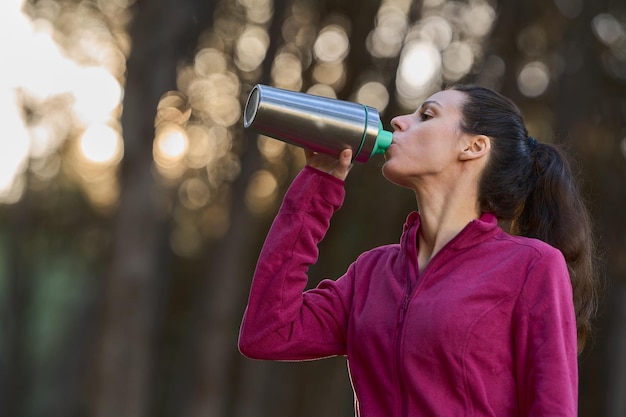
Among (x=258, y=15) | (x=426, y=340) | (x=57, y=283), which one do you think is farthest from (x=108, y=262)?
(x=57, y=283)

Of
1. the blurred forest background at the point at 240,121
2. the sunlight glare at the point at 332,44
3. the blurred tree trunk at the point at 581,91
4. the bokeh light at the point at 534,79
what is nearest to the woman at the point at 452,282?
the blurred forest background at the point at 240,121

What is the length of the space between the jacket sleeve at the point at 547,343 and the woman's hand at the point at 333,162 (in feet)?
2.27

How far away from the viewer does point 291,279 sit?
3.44 m

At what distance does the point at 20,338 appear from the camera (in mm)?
20328

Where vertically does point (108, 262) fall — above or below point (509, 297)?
below

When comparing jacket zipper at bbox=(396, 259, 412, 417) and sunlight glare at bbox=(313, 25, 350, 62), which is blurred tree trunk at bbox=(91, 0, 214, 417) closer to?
Result: sunlight glare at bbox=(313, 25, 350, 62)

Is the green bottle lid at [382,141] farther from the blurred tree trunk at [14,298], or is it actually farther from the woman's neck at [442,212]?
the blurred tree trunk at [14,298]

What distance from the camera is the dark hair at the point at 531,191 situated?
349cm

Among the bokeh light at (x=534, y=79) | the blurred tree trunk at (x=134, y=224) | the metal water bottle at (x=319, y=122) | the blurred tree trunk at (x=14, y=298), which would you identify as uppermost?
the bokeh light at (x=534, y=79)

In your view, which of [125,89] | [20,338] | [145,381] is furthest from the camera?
[20,338]

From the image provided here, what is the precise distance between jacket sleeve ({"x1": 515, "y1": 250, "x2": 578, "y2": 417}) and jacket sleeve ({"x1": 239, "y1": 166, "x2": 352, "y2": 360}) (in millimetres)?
720

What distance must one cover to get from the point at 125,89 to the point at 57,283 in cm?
2124

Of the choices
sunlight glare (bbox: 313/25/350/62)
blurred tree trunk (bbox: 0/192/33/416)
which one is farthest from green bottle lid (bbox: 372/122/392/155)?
blurred tree trunk (bbox: 0/192/33/416)

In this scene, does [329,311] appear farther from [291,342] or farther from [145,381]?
[145,381]
